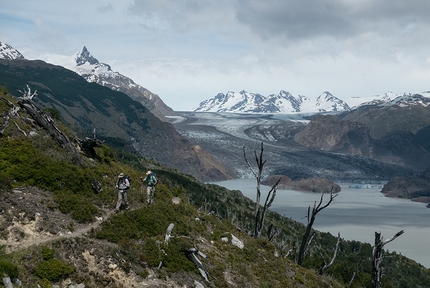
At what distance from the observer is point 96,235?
2014cm

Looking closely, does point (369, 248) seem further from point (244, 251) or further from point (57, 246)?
point (57, 246)

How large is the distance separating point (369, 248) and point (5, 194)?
112 m

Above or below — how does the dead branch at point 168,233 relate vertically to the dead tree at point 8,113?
below

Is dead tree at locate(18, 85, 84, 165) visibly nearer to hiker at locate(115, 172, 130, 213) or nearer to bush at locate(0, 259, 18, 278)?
hiker at locate(115, 172, 130, 213)

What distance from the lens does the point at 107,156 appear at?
3294 centimetres

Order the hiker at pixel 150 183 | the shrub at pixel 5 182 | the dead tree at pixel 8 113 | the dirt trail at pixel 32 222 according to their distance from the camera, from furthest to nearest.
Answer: the hiker at pixel 150 183, the dead tree at pixel 8 113, the shrub at pixel 5 182, the dirt trail at pixel 32 222

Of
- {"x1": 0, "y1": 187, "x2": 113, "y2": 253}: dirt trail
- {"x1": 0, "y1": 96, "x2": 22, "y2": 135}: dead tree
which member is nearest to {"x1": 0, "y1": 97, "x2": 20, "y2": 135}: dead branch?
{"x1": 0, "y1": 96, "x2": 22, "y2": 135}: dead tree

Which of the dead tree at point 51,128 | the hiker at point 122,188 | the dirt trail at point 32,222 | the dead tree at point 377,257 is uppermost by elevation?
the dead tree at point 51,128

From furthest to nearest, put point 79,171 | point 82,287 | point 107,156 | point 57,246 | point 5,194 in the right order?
point 107,156, point 79,171, point 5,194, point 57,246, point 82,287

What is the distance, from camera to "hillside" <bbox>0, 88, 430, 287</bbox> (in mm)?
17625

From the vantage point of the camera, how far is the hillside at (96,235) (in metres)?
17.6

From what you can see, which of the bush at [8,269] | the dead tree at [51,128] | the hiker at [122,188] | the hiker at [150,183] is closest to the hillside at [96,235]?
the bush at [8,269]

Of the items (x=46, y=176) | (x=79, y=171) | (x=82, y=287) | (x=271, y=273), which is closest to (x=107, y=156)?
(x=79, y=171)

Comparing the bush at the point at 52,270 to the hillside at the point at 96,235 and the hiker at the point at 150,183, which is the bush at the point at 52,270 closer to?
the hillside at the point at 96,235
